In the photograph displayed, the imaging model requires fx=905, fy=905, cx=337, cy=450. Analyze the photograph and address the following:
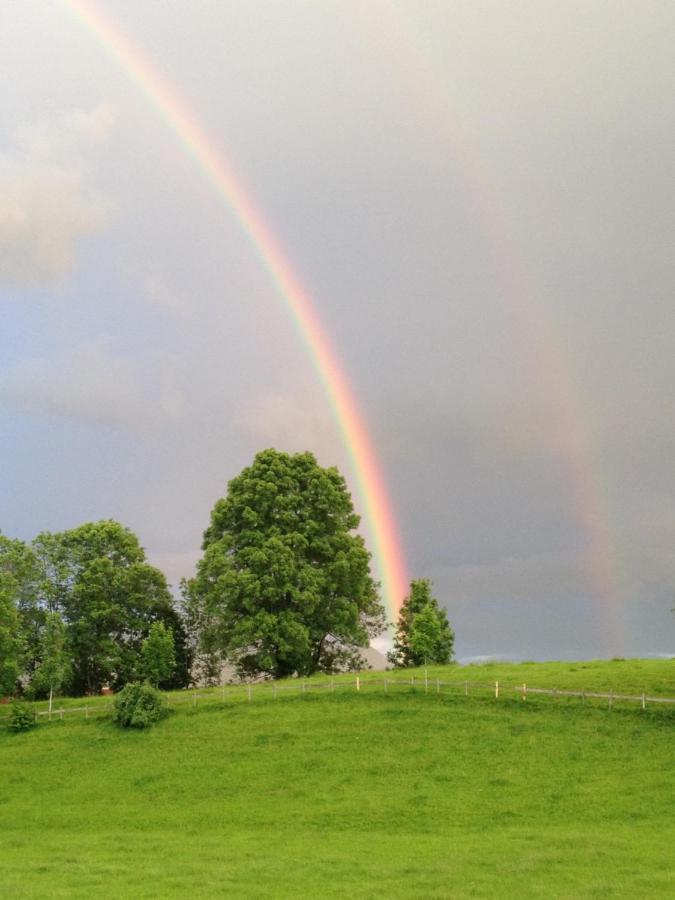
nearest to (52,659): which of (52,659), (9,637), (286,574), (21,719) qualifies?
(52,659)

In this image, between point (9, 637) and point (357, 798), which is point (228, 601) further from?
point (357, 798)

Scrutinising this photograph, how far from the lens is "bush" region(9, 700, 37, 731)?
64438 mm

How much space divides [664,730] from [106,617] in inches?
2010

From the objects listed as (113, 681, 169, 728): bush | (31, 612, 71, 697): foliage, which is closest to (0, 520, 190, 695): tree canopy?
(31, 612, 71, 697): foliage

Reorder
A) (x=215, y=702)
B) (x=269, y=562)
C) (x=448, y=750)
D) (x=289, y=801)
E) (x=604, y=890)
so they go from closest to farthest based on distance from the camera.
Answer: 1. (x=604, y=890)
2. (x=289, y=801)
3. (x=448, y=750)
4. (x=215, y=702)
5. (x=269, y=562)

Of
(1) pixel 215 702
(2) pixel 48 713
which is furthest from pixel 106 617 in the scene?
(1) pixel 215 702

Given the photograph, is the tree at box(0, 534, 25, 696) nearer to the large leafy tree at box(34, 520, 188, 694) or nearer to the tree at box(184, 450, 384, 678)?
the large leafy tree at box(34, 520, 188, 694)

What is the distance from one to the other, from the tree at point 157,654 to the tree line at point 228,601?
0.32ft

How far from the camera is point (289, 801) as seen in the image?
4484 centimetres

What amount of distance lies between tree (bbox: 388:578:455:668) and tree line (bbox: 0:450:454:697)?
121 millimetres

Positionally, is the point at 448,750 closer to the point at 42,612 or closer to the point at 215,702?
the point at 215,702

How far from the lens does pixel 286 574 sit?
75.1 meters

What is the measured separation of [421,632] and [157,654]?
23.4 meters

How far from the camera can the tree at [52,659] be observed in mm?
74250
